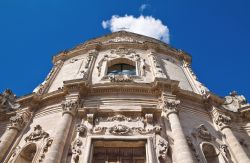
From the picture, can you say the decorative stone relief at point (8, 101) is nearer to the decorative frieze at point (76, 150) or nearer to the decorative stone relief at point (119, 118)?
the decorative frieze at point (76, 150)

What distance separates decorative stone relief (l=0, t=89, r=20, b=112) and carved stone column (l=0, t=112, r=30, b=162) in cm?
273

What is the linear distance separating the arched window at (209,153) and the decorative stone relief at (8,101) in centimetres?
1080

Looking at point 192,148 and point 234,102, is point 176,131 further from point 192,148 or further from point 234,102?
point 234,102

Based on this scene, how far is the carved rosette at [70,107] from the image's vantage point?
42.1ft

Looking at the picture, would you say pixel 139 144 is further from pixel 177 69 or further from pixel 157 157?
pixel 177 69

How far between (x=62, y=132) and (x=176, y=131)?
4558 millimetres

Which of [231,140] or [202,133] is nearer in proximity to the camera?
[231,140]

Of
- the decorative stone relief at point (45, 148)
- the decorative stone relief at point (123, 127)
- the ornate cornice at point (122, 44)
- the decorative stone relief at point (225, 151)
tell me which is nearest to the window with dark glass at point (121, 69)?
the ornate cornice at point (122, 44)

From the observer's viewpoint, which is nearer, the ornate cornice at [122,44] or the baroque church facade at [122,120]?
the baroque church facade at [122,120]

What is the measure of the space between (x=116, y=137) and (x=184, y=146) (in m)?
2.68

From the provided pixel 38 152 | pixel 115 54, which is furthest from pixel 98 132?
pixel 115 54

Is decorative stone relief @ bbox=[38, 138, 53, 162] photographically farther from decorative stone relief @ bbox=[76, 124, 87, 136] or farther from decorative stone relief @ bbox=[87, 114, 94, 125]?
decorative stone relief @ bbox=[87, 114, 94, 125]

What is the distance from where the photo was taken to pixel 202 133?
1309cm

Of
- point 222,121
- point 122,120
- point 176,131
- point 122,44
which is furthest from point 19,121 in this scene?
point 222,121
